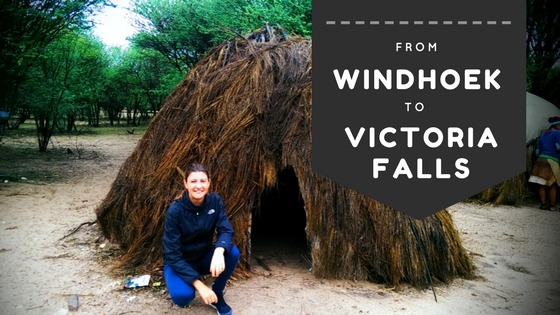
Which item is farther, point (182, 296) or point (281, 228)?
point (281, 228)

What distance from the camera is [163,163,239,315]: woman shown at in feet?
11.9

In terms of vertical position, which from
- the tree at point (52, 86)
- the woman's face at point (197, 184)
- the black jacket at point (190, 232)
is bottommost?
the black jacket at point (190, 232)

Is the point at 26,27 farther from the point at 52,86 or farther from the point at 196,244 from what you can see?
the point at 196,244

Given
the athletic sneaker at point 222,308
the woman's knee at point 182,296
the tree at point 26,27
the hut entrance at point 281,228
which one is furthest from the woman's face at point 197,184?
the tree at point 26,27

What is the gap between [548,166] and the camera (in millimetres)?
9484

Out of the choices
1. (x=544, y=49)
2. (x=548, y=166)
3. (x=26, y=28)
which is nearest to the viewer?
(x=548, y=166)

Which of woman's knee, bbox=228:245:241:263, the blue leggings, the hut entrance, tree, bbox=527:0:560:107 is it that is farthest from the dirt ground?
tree, bbox=527:0:560:107

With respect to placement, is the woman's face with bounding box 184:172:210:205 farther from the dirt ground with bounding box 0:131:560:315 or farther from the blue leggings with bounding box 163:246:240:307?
the dirt ground with bounding box 0:131:560:315

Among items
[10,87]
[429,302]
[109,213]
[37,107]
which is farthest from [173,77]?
[429,302]

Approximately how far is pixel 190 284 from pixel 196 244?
41 centimetres

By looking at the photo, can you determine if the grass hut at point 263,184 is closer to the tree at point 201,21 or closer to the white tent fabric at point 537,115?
the tree at point 201,21

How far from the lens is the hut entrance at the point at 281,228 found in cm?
579

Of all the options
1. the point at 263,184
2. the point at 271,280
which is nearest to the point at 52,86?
the point at 263,184

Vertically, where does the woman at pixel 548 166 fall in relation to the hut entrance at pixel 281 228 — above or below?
above
